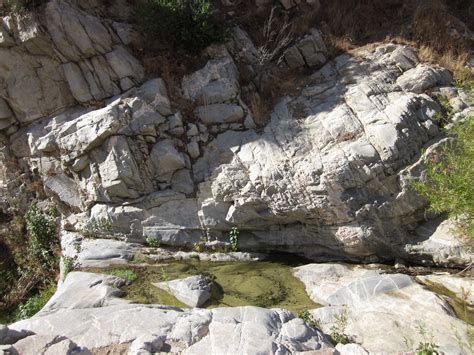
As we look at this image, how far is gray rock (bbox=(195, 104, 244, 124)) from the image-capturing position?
9.66m

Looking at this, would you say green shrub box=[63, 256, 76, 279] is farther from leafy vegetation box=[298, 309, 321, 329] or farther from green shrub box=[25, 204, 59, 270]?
leafy vegetation box=[298, 309, 321, 329]

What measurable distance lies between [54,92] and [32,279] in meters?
4.68

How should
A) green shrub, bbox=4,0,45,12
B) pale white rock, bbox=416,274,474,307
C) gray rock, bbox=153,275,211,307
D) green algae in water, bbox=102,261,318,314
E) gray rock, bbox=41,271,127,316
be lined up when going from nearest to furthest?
1. gray rock, bbox=41,271,127,316
2. pale white rock, bbox=416,274,474,307
3. gray rock, bbox=153,275,211,307
4. green algae in water, bbox=102,261,318,314
5. green shrub, bbox=4,0,45,12

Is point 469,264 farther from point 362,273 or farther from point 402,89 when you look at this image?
point 402,89

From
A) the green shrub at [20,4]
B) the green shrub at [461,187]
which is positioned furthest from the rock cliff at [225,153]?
the green shrub at [461,187]

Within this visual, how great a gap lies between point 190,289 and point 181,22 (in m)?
6.76

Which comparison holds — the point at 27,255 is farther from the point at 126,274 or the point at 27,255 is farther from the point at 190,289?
the point at 190,289

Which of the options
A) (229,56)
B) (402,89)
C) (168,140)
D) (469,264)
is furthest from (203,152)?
(469,264)

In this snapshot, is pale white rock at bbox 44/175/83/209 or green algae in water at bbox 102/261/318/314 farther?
pale white rock at bbox 44/175/83/209

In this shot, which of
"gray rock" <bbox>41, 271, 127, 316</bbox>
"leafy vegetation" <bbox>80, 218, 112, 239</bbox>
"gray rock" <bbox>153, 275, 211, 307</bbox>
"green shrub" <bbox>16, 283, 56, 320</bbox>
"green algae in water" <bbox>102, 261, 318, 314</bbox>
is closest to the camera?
"gray rock" <bbox>41, 271, 127, 316</bbox>

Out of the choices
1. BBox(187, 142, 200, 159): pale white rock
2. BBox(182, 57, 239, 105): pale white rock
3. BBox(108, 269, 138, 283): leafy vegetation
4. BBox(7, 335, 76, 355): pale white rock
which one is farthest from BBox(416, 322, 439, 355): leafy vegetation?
BBox(182, 57, 239, 105): pale white rock

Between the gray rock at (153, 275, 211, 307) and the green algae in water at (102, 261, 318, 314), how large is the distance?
0.32 feet

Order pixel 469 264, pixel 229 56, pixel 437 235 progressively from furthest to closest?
pixel 229 56
pixel 437 235
pixel 469 264

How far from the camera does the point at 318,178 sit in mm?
8430
